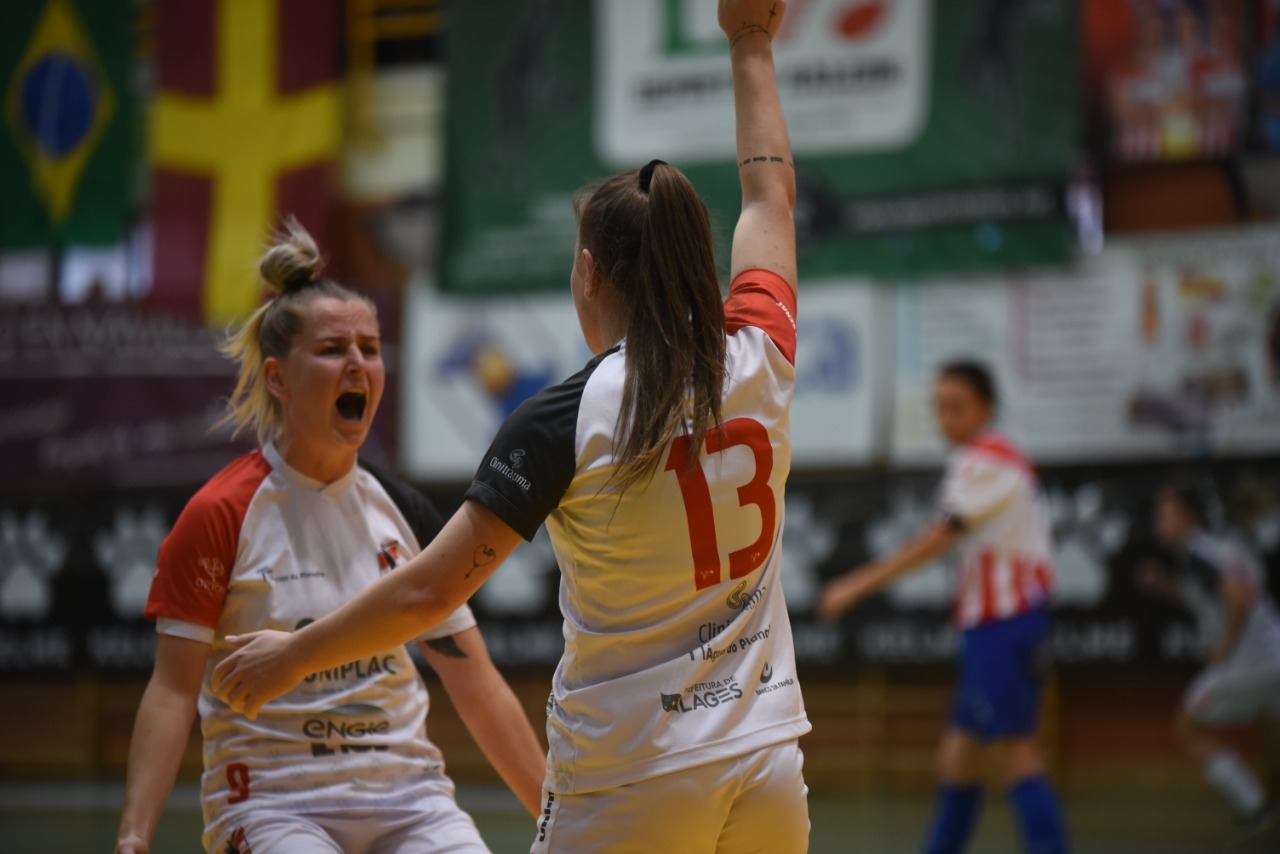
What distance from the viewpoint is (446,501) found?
9156mm

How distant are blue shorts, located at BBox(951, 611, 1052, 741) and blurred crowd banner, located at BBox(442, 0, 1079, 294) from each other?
3.51 meters

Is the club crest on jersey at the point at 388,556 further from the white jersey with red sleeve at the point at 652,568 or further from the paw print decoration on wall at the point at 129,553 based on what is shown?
the paw print decoration on wall at the point at 129,553

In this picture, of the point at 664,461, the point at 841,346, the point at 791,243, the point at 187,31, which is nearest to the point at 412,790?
the point at 664,461

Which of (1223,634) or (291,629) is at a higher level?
(291,629)

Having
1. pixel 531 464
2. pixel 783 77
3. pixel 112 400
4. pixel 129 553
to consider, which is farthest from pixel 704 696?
pixel 112 400

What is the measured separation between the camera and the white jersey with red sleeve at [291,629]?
263cm

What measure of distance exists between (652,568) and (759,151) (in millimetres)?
742

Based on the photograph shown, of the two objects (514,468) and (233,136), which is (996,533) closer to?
(514,468)

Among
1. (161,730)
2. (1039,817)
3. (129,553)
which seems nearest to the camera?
(161,730)

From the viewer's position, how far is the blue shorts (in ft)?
17.6

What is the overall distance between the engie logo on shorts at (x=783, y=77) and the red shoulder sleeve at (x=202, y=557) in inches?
265

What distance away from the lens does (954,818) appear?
5.30 meters

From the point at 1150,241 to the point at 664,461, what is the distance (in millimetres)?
7157

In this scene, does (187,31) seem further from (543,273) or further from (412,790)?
(412,790)
